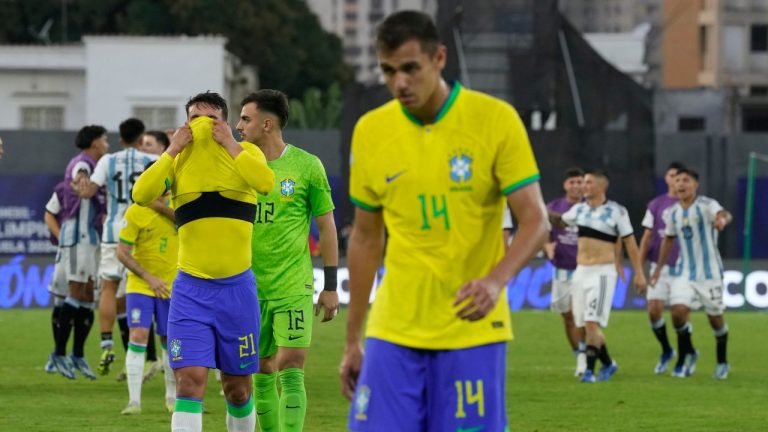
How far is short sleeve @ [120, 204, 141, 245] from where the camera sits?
45.1ft

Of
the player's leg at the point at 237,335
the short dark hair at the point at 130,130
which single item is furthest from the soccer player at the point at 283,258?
the short dark hair at the point at 130,130

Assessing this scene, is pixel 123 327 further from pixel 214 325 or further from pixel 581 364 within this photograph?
pixel 214 325

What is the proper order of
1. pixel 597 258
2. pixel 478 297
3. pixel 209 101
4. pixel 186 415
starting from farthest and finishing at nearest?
pixel 597 258 < pixel 209 101 < pixel 186 415 < pixel 478 297

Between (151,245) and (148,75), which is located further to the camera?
(148,75)

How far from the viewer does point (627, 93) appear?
3250 cm

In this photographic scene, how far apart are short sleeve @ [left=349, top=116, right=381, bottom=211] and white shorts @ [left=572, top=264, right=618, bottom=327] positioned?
11.3m

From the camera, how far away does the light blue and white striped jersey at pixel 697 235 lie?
62.2 feet

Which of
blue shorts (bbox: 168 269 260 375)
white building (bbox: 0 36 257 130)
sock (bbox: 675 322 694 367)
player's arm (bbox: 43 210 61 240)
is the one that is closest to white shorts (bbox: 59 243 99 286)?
player's arm (bbox: 43 210 61 240)

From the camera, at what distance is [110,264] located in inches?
659

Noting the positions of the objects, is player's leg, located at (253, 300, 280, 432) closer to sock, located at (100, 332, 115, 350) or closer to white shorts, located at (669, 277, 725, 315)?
sock, located at (100, 332, 115, 350)

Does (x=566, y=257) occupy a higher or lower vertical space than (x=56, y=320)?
higher

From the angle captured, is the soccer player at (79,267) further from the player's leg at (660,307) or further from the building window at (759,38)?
the building window at (759,38)

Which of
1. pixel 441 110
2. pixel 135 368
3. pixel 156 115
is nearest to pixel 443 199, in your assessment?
pixel 441 110

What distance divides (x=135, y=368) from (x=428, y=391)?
705cm
